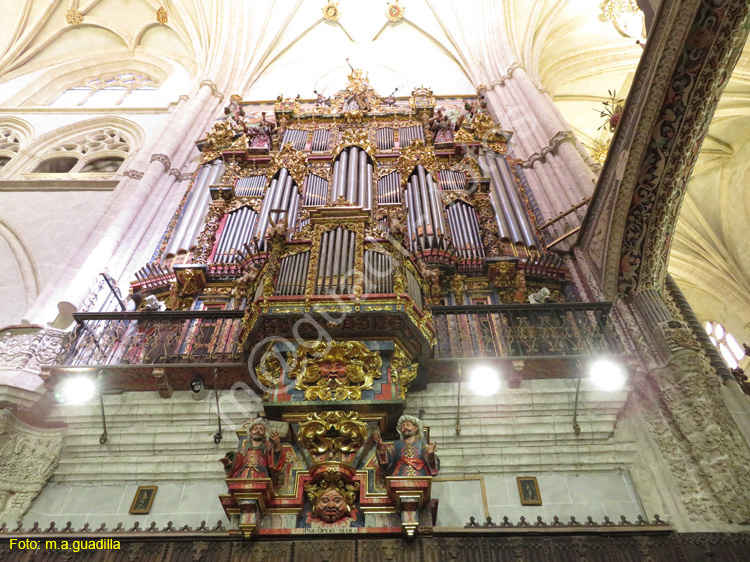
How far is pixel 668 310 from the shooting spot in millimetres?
6762

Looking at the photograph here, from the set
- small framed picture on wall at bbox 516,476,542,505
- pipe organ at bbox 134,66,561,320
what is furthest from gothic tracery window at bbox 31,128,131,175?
small framed picture on wall at bbox 516,476,542,505

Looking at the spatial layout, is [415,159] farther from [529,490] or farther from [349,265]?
[529,490]

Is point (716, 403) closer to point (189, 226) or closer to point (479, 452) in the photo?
point (479, 452)

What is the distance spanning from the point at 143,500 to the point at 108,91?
15004 millimetres

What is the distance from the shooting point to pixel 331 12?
18906mm

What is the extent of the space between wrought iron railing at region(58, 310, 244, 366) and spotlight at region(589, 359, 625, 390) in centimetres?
448

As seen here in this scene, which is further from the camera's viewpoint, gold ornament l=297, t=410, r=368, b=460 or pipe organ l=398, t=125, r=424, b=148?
pipe organ l=398, t=125, r=424, b=148

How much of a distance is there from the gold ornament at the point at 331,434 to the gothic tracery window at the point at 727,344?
13.3m

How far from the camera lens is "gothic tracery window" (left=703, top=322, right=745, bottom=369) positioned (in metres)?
15.1

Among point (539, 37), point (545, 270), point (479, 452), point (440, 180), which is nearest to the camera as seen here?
point (479, 452)

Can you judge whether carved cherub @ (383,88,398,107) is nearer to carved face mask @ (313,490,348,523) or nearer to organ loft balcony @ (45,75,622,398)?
organ loft balcony @ (45,75,622,398)

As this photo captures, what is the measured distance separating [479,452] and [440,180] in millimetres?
6148

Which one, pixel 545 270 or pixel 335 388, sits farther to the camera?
pixel 545 270

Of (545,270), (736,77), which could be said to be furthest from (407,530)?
(736,77)
